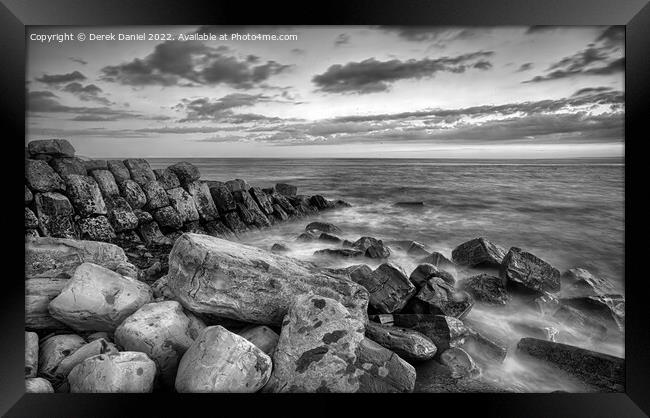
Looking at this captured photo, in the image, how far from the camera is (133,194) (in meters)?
3.12

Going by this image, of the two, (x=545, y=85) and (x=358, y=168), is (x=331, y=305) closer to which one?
(x=358, y=168)

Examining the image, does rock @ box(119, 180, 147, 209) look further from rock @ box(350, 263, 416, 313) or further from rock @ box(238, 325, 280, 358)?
rock @ box(350, 263, 416, 313)

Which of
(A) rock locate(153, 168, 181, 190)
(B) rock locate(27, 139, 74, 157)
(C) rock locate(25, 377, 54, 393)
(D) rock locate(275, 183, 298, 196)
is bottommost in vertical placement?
(C) rock locate(25, 377, 54, 393)

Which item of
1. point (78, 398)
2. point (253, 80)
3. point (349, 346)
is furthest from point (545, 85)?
point (78, 398)

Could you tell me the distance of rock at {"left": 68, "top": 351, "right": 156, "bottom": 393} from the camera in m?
2.11

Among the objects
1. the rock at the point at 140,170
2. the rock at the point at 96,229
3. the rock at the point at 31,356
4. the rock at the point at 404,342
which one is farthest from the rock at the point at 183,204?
the rock at the point at 404,342

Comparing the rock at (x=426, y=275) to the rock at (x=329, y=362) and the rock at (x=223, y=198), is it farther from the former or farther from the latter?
the rock at (x=223, y=198)

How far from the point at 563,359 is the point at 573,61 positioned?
2.19 metres

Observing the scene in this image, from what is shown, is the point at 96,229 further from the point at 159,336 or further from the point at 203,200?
the point at 159,336

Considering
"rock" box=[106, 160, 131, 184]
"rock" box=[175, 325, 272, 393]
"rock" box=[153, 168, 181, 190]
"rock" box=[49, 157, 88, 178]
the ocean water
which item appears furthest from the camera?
"rock" box=[153, 168, 181, 190]

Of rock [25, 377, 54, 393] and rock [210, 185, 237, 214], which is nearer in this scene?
rock [25, 377, 54, 393]

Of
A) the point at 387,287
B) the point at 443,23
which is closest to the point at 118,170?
the point at 387,287

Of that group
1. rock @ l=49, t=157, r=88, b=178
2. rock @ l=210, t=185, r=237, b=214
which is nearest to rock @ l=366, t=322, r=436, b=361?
rock @ l=210, t=185, r=237, b=214

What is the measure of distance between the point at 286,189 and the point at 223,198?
609mm
